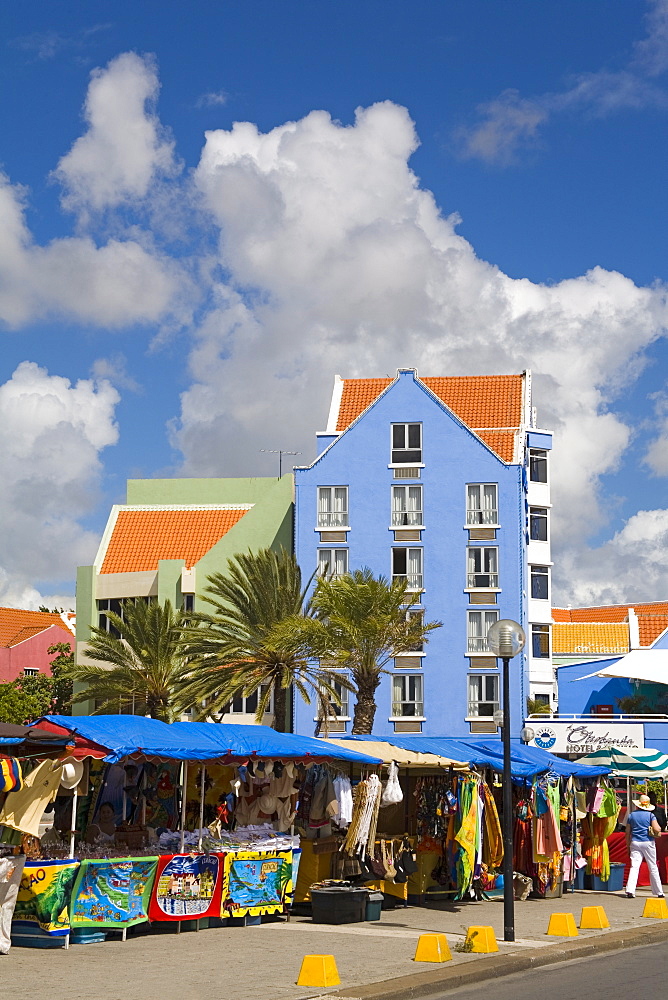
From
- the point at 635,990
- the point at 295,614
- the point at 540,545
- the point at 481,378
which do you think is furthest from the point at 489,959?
the point at 481,378

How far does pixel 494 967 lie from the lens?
13.6 meters

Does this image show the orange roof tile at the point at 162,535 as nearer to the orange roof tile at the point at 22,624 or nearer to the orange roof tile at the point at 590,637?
the orange roof tile at the point at 590,637

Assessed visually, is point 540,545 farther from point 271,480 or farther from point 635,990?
point 635,990

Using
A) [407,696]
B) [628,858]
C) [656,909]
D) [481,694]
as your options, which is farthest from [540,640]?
[656,909]

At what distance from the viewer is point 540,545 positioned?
185 ft

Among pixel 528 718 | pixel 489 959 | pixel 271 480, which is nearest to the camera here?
pixel 489 959

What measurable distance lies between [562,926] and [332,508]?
39121 millimetres

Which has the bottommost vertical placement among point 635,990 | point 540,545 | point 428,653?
point 635,990

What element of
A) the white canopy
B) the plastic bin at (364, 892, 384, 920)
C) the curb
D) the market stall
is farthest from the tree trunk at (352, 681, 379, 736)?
the curb

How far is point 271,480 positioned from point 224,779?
4551cm

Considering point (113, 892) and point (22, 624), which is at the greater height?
point (22, 624)

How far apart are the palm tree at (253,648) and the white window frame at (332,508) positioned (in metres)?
9.67

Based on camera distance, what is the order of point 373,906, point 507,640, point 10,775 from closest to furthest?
1. point 10,775
2. point 507,640
3. point 373,906

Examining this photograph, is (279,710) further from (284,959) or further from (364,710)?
(284,959)
